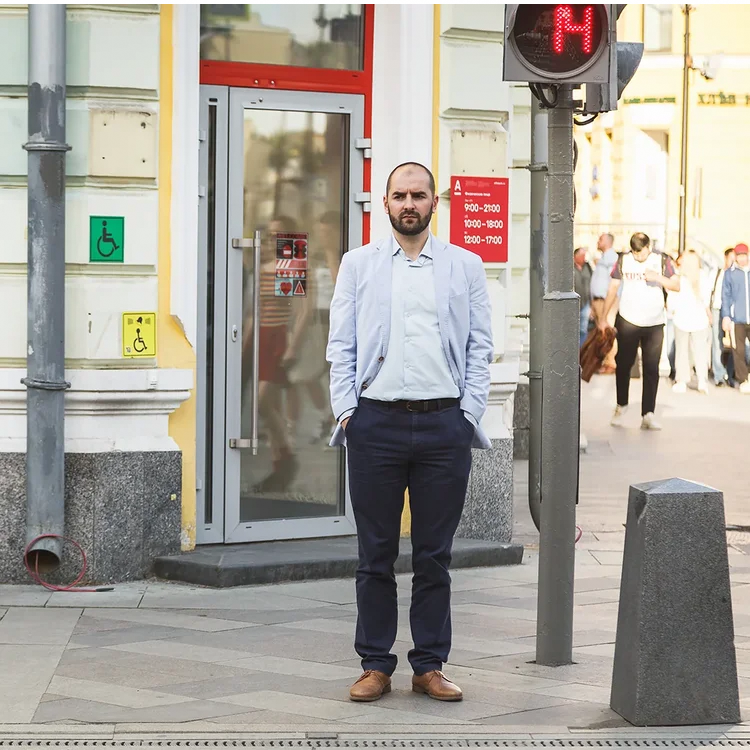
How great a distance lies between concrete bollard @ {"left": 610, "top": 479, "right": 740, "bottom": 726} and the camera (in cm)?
535

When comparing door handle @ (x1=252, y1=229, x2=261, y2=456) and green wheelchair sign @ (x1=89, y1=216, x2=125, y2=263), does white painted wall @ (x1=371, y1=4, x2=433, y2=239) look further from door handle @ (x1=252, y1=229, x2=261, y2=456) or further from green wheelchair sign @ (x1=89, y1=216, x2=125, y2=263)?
green wheelchair sign @ (x1=89, y1=216, x2=125, y2=263)

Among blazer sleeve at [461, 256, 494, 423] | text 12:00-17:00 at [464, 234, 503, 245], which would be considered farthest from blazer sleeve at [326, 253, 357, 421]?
text 12:00-17:00 at [464, 234, 503, 245]

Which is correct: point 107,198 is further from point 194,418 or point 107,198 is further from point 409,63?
point 409,63

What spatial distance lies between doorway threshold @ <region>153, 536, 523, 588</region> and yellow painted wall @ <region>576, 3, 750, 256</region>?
93.0 ft

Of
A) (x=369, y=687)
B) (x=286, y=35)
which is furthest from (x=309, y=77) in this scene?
(x=369, y=687)

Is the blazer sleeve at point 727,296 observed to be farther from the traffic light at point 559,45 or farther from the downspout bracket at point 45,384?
the traffic light at point 559,45

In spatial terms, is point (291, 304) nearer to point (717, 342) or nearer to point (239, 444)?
point (239, 444)

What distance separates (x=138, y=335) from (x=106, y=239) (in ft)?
1.64

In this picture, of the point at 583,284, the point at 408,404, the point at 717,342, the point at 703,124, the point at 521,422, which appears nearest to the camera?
the point at 408,404

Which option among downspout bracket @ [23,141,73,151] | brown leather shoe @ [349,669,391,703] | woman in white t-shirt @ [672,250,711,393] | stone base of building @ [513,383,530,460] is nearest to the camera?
brown leather shoe @ [349,669,391,703]

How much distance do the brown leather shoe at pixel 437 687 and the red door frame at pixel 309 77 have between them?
3366 mm

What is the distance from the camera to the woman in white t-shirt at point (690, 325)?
21.0 m

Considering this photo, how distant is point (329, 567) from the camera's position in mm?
7918

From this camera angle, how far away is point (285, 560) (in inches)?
311
